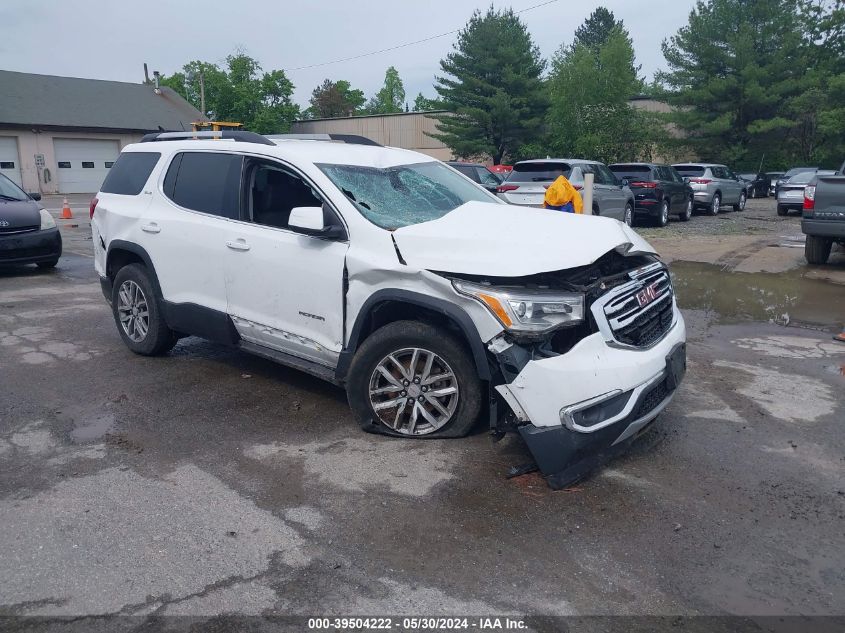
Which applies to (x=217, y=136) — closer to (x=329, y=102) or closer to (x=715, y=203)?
(x=715, y=203)

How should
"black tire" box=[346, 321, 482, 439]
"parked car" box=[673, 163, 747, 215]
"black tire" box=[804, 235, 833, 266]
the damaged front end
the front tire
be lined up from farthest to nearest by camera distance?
the front tire, "parked car" box=[673, 163, 747, 215], "black tire" box=[804, 235, 833, 266], "black tire" box=[346, 321, 482, 439], the damaged front end

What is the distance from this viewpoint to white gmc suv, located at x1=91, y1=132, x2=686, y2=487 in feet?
12.8

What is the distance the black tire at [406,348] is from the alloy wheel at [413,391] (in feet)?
0.08

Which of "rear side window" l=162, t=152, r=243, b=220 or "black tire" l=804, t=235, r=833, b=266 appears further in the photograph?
"black tire" l=804, t=235, r=833, b=266

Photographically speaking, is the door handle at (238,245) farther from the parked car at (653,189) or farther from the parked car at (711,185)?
the parked car at (711,185)

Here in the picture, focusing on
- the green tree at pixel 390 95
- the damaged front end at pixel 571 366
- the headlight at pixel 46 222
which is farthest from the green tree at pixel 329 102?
the damaged front end at pixel 571 366

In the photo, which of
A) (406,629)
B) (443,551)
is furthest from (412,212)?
(406,629)

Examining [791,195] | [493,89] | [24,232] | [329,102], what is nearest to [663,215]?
[791,195]

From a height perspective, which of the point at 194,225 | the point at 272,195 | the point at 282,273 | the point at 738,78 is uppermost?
the point at 738,78

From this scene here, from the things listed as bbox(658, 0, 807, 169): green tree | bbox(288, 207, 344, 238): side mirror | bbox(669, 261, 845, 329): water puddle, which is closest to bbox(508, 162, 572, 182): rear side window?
bbox(669, 261, 845, 329): water puddle

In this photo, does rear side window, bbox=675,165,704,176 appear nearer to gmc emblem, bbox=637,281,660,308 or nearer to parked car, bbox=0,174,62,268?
parked car, bbox=0,174,62,268

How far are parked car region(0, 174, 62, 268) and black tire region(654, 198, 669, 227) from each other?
14.0 meters

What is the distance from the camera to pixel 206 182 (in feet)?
18.7

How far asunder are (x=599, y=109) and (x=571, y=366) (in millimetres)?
33496
